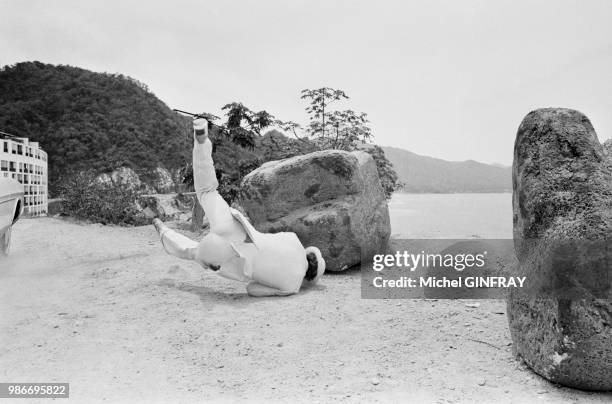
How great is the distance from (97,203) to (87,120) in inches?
710

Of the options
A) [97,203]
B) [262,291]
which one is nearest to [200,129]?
[262,291]

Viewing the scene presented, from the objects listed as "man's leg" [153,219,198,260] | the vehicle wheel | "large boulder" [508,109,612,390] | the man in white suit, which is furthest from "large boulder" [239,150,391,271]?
the vehicle wheel

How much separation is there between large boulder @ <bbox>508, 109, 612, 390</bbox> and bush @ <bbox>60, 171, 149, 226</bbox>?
12.0m

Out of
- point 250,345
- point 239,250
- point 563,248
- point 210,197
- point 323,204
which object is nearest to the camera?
point 563,248

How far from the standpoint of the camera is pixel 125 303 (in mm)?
5133

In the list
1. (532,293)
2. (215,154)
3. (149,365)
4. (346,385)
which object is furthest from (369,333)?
(215,154)

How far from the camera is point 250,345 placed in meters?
3.77

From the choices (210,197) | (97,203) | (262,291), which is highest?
(210,197)

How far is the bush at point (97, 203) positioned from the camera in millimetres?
13164

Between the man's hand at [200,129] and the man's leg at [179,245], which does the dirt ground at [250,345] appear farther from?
the man's hand at [200,129]

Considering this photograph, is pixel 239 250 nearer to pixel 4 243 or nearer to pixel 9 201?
pixel 9 201

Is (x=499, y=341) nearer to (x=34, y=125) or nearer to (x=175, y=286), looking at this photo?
→ (x=175, y=286)

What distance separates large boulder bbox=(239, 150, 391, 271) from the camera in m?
6.88

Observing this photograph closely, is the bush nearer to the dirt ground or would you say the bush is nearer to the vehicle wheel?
the vehicle wheel
